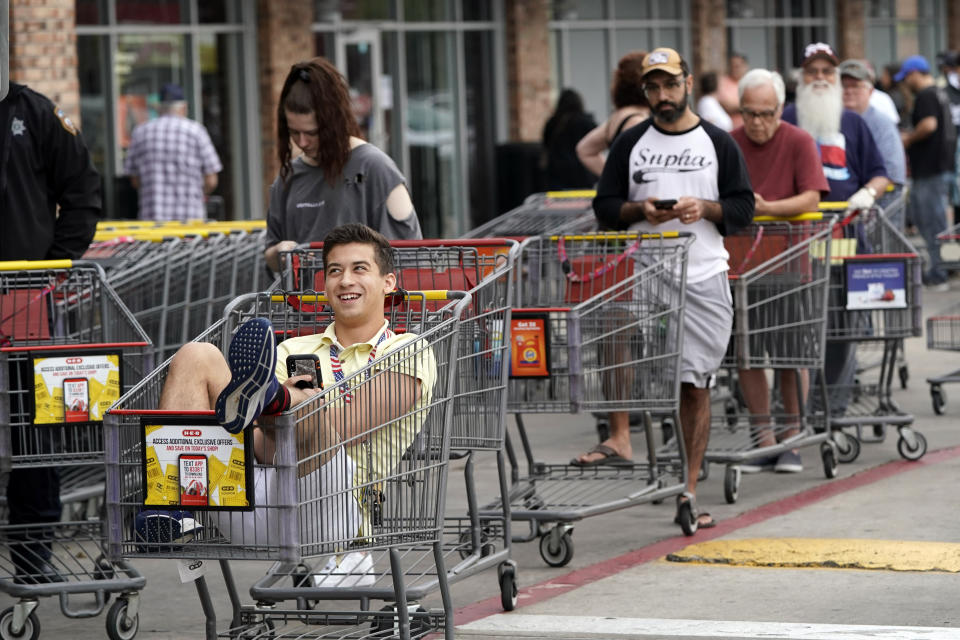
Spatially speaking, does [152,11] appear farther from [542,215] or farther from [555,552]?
[555,552]

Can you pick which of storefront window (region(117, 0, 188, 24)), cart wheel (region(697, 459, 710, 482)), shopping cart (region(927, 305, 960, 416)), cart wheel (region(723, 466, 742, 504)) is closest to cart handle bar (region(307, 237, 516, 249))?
cart wheel (region(723, 466, 742, 504))

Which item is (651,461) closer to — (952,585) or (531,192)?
(952,585)

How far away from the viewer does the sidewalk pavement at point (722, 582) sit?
594 cm

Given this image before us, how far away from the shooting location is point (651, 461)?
24.7 ft

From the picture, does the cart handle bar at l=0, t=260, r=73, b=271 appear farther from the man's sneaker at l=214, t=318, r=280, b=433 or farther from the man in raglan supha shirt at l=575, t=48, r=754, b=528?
the man in raglan supha shirt at l=575, t=48, r=754, b=528

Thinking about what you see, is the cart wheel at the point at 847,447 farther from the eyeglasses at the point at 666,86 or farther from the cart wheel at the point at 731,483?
the eyeglasses at the point at 666,86

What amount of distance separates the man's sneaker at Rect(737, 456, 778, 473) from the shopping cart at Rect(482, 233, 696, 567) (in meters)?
1.12

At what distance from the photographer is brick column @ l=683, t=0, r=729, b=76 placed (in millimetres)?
24234

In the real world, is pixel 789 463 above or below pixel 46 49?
below

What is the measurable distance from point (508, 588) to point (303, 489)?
5.33 feet

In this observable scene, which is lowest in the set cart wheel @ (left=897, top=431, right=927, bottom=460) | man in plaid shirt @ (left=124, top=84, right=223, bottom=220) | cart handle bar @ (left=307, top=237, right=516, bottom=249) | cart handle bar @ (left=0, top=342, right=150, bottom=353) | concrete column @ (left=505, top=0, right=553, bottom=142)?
cart wheel @ (left=897, top=431, right=927, bottom=460)

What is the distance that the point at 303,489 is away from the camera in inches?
190

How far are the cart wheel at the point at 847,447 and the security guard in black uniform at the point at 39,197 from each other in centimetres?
408

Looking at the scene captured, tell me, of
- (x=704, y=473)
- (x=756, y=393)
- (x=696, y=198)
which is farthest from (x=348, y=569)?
(x=756, y=393)
